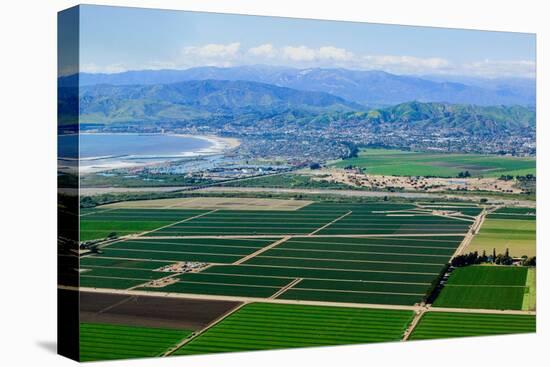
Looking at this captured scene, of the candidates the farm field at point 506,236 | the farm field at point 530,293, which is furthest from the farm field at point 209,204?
the farm field at point 530,293

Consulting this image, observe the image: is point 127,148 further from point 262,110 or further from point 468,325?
point 468,325

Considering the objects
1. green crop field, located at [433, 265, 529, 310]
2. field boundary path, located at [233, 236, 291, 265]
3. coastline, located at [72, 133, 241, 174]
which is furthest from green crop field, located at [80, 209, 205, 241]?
green crop field, located at [433, 265, 529, 310]

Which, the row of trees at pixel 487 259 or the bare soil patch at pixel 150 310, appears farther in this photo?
the row of trees at pixel 487 259

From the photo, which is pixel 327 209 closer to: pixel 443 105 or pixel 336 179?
pixel 336 179

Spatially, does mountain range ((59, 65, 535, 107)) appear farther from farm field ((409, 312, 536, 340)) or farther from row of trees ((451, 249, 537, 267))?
farm field ((409, 312, 536, 340))

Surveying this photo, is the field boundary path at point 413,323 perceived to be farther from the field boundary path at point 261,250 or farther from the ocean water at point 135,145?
the ocean water at point 135,145

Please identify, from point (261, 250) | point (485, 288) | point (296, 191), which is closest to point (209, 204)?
point (261, 250)
